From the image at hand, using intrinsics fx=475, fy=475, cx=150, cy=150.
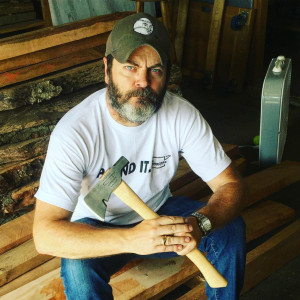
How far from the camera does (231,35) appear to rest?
20.5 feet

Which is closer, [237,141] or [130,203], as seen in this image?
[130,203]

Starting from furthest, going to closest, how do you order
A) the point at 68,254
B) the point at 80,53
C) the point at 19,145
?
the point at 80,53 < the point at 19,145 < the point at 68,254

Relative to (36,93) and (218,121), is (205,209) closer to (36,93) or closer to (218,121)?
(36,93)

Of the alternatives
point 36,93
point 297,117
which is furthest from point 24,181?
point 297,117

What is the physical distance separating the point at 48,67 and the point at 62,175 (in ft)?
5.82

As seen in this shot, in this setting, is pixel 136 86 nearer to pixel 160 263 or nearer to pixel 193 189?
pixel 160 263

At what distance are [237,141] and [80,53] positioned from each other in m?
2.12

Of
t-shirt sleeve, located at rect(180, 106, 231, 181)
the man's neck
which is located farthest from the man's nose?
t-shirt sleeve, located at rect(180, 106, 231, 181)

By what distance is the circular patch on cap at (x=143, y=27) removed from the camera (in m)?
2.25

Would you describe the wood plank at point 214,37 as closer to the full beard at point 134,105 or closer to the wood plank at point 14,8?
the wood plank at point 14,8

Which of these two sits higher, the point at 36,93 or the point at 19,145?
the point at 36,93

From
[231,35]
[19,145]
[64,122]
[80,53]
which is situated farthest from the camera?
[231,35]

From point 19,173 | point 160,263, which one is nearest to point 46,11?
point 19,173

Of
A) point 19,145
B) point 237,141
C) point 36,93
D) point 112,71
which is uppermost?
point 112,71
